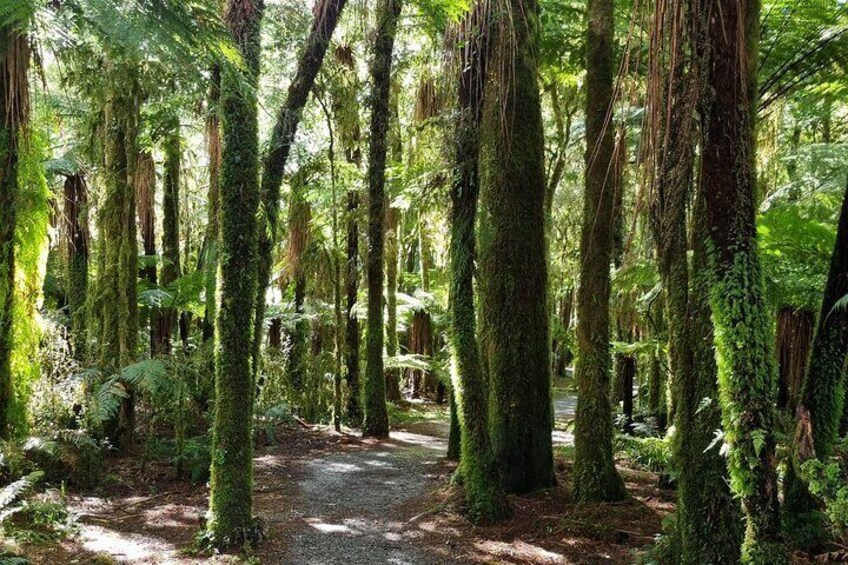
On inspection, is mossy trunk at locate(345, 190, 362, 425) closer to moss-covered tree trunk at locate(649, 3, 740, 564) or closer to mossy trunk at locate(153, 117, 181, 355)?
mossy trunk at locate(153, 117, 181, 355)

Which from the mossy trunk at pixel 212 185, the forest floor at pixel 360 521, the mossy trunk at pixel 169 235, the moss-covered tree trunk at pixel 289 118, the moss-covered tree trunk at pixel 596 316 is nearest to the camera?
the forest floor at pixel 360 521

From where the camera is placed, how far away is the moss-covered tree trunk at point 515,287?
774 centimetres

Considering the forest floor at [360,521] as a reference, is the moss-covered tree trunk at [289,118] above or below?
above

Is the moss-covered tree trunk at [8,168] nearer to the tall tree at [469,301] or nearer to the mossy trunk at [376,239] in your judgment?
the tall tree at [469,301]

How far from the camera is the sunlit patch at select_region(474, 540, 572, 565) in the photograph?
5991 mm

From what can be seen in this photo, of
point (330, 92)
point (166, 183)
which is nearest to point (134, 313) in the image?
point (330, 92)

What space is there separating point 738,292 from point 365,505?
6312mm

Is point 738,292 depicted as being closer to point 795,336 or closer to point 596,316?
→ point 596,316

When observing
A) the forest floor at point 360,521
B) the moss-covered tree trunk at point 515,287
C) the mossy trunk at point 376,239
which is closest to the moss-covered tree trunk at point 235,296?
the forest floor at point 360,521

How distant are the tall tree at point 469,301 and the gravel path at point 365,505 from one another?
37.2 inches

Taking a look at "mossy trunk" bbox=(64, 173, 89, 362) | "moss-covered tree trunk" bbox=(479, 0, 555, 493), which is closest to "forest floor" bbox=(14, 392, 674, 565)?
"moss-covered tree trunk" bbox=(479, 0, 555, 493)

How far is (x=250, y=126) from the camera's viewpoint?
248 inches

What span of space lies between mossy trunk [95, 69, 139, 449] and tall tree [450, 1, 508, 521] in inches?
227

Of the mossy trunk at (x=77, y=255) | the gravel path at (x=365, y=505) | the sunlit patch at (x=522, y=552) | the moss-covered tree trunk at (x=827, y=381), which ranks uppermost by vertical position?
the mossy trunk at (x=77, y=255)
